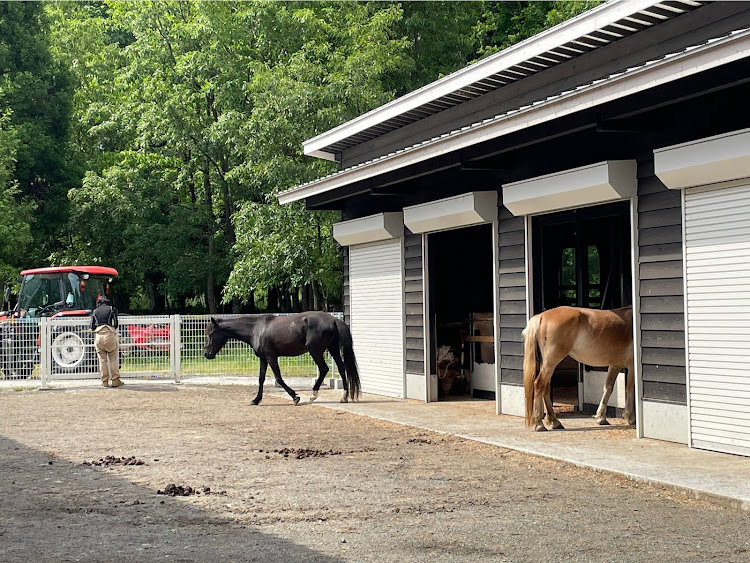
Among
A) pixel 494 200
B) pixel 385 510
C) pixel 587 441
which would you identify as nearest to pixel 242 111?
pixel 494 200

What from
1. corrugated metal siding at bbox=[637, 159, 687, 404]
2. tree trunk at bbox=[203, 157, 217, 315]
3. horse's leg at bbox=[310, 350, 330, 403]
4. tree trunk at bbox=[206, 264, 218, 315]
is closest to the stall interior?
horse's leg at bbox=[310, 350, 330, 403]

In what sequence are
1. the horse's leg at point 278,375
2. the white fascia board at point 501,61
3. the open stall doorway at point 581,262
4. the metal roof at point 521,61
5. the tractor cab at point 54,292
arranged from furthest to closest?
the tractor cab at point 54,292, the horse's leg at point 278,375, the open stall doorway at point 581,262, the white fascia board at point 501,61, the metal roof at point 521,61

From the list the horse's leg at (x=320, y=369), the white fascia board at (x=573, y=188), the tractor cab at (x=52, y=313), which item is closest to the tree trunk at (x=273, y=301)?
the tractor cab at (x=52, y=313)

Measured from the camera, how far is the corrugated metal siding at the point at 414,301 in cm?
1636

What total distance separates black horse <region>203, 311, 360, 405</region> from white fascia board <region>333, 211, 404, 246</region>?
5.52 feet

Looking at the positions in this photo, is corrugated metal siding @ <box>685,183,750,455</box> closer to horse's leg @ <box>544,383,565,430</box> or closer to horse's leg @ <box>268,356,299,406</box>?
horse's leg @ <box>544,383,565,430</box>

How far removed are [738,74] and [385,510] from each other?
483cm

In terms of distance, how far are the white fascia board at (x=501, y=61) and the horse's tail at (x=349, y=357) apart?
12.5 ft

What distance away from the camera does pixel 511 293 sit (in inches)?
547

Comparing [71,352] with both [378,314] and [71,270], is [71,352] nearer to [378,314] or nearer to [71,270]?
[71,270]

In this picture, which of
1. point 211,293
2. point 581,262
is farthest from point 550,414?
point 211,293

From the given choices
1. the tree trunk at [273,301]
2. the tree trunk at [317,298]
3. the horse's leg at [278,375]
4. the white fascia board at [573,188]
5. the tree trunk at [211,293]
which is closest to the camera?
the white fascia board at [573,188]

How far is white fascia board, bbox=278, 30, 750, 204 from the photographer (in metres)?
8.44

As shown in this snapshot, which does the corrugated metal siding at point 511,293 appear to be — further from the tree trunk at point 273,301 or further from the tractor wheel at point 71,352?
the tree trunk at point 273,301
